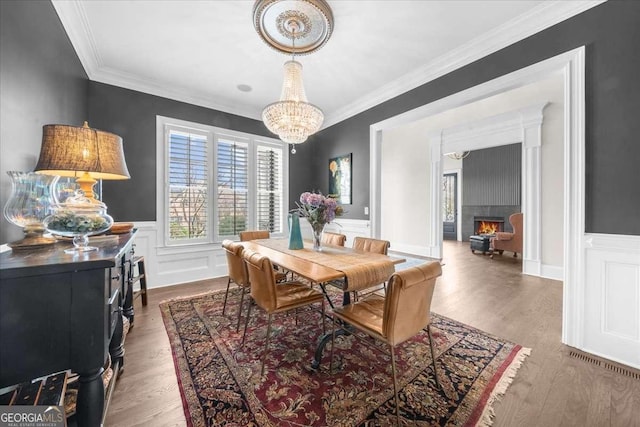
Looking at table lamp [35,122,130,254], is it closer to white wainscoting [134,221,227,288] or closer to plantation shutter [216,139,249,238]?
white wainscoting [134,221,227,288]

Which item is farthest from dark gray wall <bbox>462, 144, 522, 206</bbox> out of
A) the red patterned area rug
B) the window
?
the red patterned area rug

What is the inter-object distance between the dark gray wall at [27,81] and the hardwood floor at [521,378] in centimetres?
125

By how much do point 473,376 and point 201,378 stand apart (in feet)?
6.38

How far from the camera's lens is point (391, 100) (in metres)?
3.72

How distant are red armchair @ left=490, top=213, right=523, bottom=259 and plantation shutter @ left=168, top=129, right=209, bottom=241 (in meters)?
6.37

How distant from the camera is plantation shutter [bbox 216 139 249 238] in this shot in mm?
4234

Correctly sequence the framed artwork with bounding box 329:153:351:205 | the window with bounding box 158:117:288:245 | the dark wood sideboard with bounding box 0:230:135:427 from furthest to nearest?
1. the framed artwork with bounding box 329:153:351:205
2. the window with bounding box 158:117:288:245
3. the dark wood sideboard with bounding box 0:230:135:427

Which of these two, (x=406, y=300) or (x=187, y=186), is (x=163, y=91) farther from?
(x=406, y=300)

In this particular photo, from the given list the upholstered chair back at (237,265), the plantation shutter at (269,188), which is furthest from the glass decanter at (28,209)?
the plantation shutter at (269,188)

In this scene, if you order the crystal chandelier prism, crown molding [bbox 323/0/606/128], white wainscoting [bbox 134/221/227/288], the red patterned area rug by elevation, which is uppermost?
crown molding [bbox 323/0/606/128]

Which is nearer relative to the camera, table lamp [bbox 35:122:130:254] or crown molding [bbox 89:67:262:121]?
table lamp [bbox 35:122:130:254]

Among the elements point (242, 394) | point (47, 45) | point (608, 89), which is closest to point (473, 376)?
point (242, 394)

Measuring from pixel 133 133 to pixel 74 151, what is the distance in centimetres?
259

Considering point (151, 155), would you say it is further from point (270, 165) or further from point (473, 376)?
point (473, 376)
